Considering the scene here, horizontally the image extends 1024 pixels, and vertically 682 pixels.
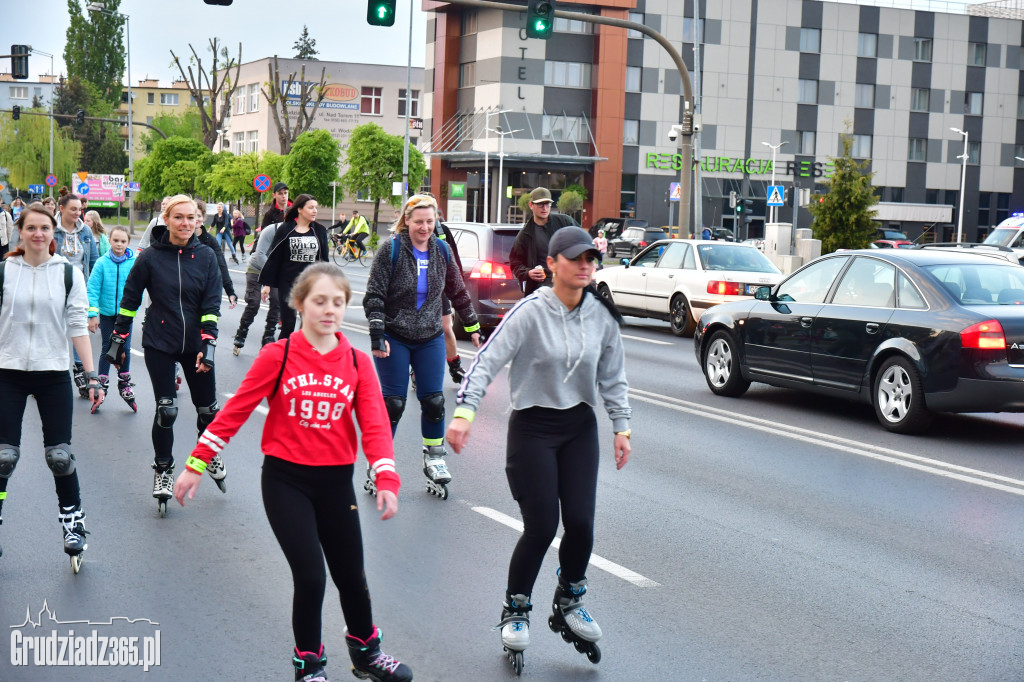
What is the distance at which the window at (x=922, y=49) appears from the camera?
7619cm

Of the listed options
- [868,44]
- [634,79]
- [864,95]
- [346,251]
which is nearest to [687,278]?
[346,251]

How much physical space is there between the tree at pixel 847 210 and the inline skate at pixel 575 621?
3106 centimetres

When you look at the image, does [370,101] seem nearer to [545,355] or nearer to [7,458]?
[7,458]

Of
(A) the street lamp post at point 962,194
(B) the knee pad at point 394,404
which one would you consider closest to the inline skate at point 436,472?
(B) the knee pad at point 394,404

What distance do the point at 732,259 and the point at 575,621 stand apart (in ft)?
51.8

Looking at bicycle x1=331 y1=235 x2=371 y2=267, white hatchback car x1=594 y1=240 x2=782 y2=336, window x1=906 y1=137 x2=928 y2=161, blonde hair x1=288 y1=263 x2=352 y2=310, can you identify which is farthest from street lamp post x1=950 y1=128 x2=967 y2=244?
blonde hair x1=288 y1=263 x2=352 y2=310

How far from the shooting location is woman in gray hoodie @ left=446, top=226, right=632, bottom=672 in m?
4.73

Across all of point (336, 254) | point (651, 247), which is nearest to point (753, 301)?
point (651, 247)

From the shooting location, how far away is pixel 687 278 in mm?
19891

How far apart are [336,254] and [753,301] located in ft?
111

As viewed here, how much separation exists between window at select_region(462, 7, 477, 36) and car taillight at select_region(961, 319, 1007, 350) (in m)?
65.9

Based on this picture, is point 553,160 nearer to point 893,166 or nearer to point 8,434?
point 893,166

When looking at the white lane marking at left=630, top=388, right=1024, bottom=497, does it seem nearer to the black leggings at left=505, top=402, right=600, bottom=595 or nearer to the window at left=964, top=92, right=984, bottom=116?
the black leggings at left=505, top=402, right=600, bottom=595

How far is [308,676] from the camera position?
167 inches
